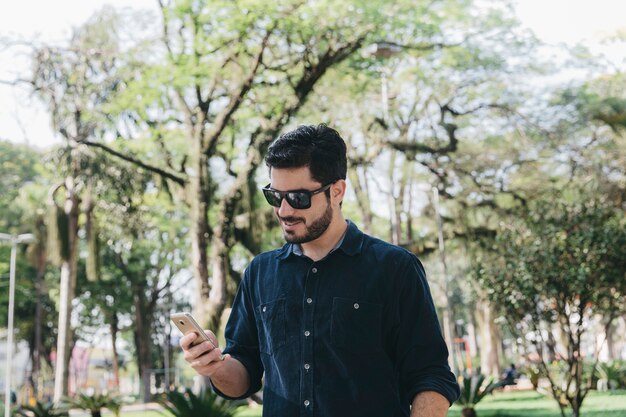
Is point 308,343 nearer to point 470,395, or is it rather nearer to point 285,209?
point 285,209

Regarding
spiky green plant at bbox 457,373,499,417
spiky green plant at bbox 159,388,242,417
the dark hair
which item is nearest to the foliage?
spiky green plant at bbox 457,373,499,417

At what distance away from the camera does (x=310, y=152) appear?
2.81 m

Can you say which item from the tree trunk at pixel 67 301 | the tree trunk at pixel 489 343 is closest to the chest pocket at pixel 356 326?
the tree trunk at pixel 67 301

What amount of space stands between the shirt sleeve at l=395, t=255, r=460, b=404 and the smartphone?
58cm

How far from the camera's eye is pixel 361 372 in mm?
2656

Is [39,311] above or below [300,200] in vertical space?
above

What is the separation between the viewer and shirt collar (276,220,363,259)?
9.27 ft

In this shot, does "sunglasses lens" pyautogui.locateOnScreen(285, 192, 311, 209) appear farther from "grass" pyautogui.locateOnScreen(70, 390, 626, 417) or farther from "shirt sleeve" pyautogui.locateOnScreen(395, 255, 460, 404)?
"grass" pyautogui.locateOnScreen(70, 390, 626, 417)

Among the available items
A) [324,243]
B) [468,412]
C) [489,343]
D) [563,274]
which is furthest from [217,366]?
[489,343]

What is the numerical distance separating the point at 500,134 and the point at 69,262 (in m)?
13.5

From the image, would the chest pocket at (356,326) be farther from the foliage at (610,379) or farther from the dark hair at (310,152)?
the foliage at (610,379)

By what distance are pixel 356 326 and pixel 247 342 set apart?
485mm

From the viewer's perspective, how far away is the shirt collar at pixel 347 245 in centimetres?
283

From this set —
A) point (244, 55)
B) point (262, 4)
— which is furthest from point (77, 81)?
point (262, 4)
